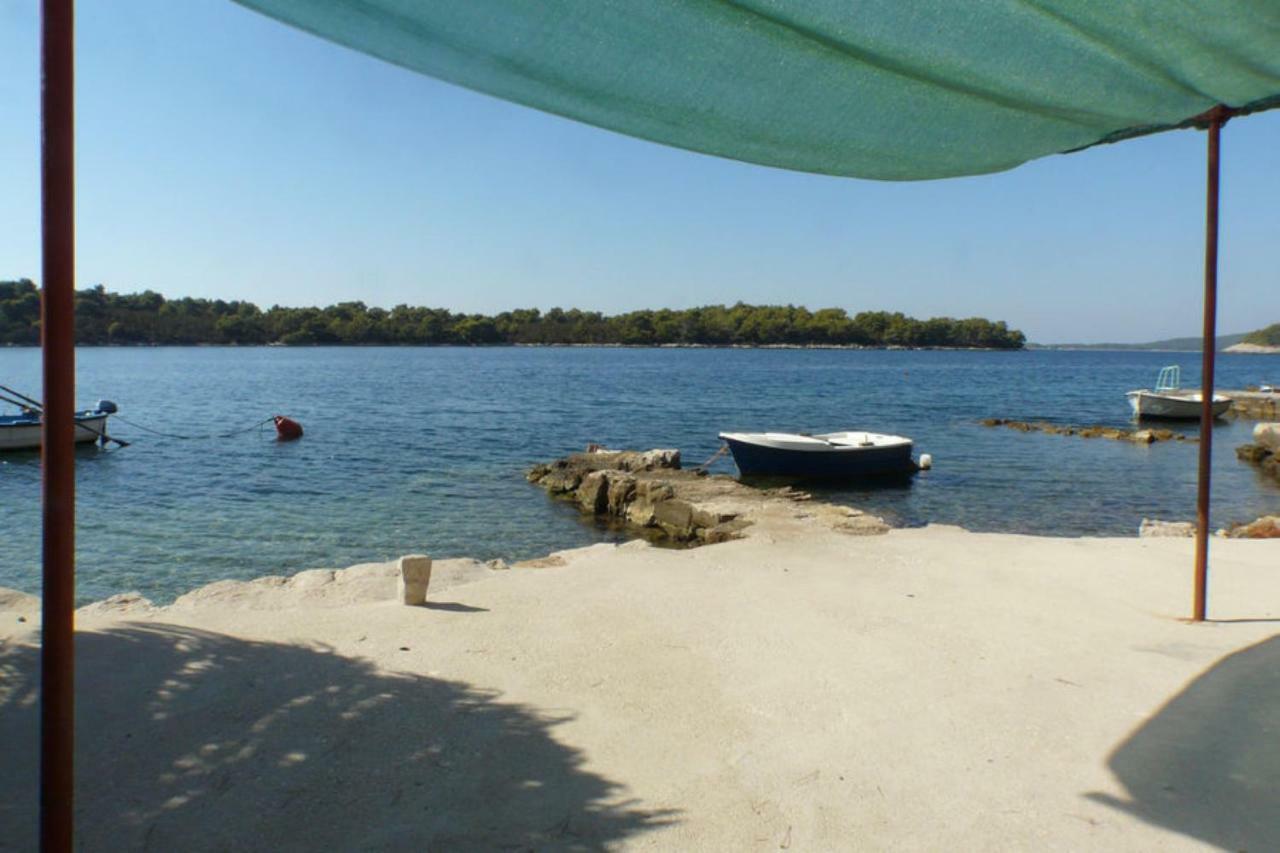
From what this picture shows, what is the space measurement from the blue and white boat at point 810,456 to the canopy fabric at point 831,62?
659 inches

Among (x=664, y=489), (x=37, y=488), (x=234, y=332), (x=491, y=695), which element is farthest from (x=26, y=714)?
(x=234, y=332)

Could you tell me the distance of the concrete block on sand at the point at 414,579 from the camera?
6.11m

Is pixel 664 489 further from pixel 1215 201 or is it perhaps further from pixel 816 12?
pixel 816 12

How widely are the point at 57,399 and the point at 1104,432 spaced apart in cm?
3675

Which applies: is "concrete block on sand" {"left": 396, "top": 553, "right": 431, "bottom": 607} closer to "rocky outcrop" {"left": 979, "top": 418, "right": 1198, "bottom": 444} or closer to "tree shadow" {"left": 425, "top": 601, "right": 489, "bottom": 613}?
"tree shadow" {"left": 425, "top": 601, "right": 489, "bottom": 613}

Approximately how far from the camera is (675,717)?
4234mm

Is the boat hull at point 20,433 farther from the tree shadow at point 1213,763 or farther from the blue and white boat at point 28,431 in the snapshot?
the tree shadow at point 1213,763

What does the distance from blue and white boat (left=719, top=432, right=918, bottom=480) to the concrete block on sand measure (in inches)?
591

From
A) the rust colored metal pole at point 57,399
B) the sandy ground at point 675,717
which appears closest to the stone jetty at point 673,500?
the sandy ground at point 675,717

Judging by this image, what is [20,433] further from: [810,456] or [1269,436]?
[1269,436]

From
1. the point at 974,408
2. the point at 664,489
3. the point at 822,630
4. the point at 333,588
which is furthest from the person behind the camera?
the point at 974,408

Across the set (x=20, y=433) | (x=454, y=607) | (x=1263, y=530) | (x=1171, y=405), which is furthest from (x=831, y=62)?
(x=1171, y=405)

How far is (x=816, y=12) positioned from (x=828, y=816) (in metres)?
3.00

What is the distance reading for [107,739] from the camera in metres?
3.85
